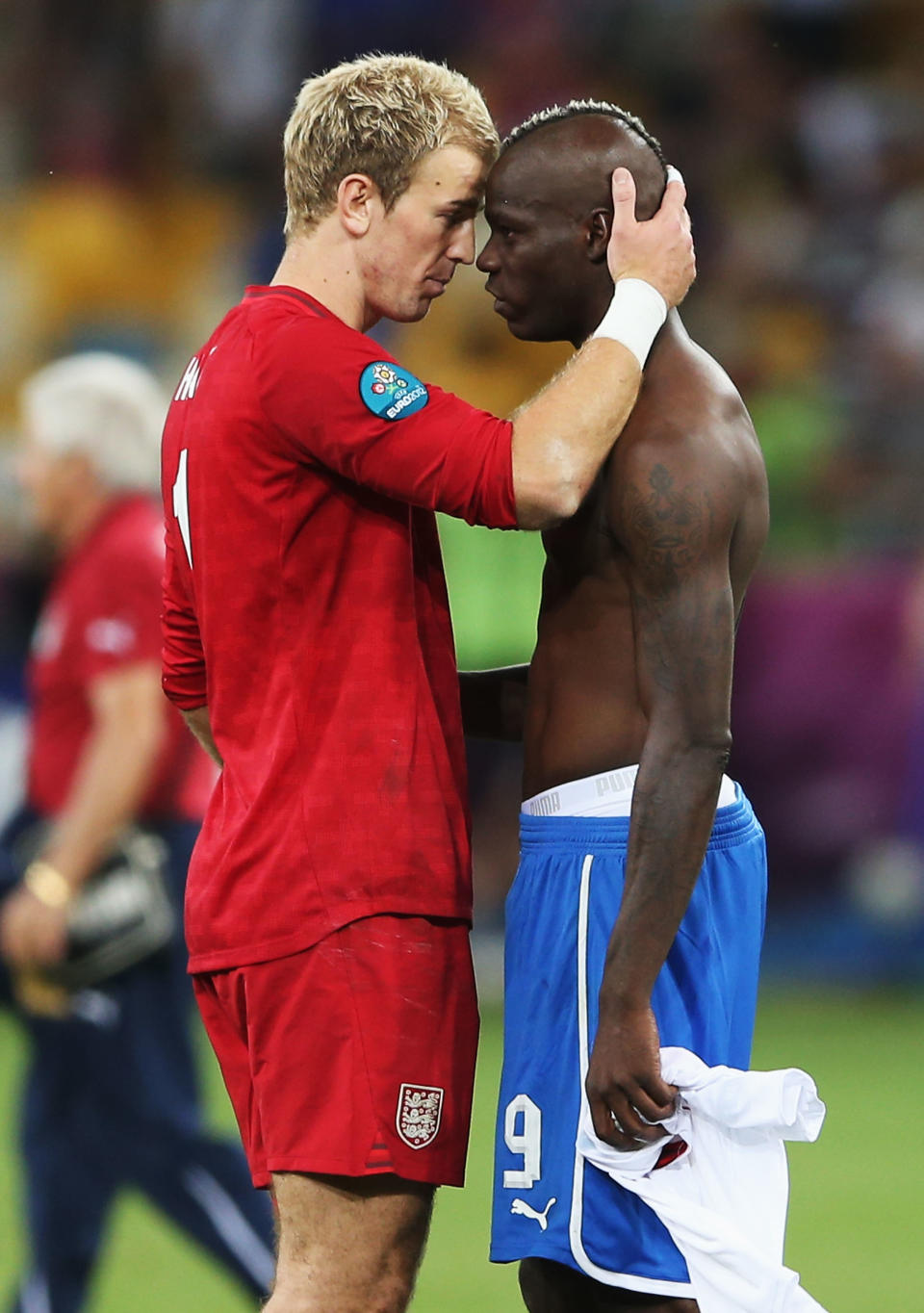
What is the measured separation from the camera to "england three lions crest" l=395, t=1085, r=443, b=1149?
115 inches

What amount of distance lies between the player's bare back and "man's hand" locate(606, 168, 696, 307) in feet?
0.31

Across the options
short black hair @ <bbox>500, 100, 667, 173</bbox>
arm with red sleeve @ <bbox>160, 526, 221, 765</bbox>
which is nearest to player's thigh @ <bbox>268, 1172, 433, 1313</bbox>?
arm with red sleeve @ <bbox>160, 526, 221, 765</bbox>

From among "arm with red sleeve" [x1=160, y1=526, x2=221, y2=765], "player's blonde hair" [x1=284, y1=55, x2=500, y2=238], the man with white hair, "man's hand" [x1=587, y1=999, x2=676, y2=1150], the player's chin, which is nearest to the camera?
"man's hand" [x1=587, y1=999, x2=676, y2=1150]

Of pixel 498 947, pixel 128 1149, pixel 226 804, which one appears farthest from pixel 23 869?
pixel 498 947

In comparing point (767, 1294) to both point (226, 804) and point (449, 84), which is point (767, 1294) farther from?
point (449, 84)

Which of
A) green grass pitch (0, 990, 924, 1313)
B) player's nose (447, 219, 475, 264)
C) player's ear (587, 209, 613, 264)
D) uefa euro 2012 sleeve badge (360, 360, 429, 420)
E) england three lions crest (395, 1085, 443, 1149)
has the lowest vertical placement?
green grass pitch (0, 990, 924, 1313)

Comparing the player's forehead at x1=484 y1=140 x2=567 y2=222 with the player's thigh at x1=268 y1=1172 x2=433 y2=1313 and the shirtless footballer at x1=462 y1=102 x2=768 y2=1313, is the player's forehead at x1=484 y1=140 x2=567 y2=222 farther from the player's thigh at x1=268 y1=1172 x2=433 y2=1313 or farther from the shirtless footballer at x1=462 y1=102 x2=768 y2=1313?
the player's thigh at x1=268 y1=1172 x2=433 y2=1313

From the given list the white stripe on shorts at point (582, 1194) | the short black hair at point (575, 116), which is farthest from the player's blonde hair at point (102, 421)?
the white stripe on shorts at point (582, 1194)

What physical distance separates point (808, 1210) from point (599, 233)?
3.59 meters

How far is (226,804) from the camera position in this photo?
3090 mm

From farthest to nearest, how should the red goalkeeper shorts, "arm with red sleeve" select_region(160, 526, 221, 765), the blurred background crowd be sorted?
the blurred background crowd, "arm with red sleeve" select_region(160, 526, 221, 765), the red goalkeeper shorts

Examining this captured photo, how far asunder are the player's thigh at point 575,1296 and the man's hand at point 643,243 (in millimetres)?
1482

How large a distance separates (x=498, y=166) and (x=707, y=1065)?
4.62 ft

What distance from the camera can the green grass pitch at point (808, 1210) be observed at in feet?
16.6
